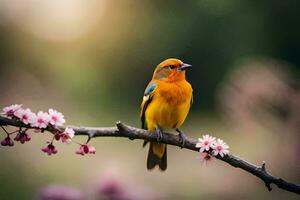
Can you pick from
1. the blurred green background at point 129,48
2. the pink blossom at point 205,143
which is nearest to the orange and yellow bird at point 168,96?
the pink blossom at point 205,143

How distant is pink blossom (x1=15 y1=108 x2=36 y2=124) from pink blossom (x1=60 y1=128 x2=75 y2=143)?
0.11 metres

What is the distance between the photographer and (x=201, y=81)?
15.4 meters

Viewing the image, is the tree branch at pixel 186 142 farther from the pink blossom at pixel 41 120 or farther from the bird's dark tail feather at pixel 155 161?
the bird's dark tail feather at pixel 155 161

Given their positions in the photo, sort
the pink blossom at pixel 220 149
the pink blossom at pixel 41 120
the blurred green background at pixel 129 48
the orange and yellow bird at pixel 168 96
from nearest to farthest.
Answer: the pink blossom at pixel 41 120, the pink blossom at pixel 220 149, the orange and yellow bird at pixel 168 96, the blurred green background at pixel 129 48

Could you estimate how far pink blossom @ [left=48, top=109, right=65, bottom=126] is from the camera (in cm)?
225

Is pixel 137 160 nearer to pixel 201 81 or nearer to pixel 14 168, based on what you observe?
pixel 14 168

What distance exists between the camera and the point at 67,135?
225 centimetres

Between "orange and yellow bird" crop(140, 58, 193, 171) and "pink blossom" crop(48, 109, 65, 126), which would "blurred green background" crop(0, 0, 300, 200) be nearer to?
"orange and yellow bird" crop(140, 58, 193, 171)

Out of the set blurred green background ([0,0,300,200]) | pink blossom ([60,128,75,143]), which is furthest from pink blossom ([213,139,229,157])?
blurred green background ([0,0,300,200])

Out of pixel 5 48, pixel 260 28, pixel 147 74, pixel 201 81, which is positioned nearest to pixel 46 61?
pixel 5 48

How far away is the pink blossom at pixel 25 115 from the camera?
222cm

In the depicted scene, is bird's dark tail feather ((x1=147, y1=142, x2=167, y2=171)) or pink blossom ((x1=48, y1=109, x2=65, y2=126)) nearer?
pink blossom ((x1=48, y1=109, x2=65, y2=126))

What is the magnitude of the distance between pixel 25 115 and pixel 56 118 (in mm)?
93

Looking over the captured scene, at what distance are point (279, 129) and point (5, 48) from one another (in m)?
8.82
